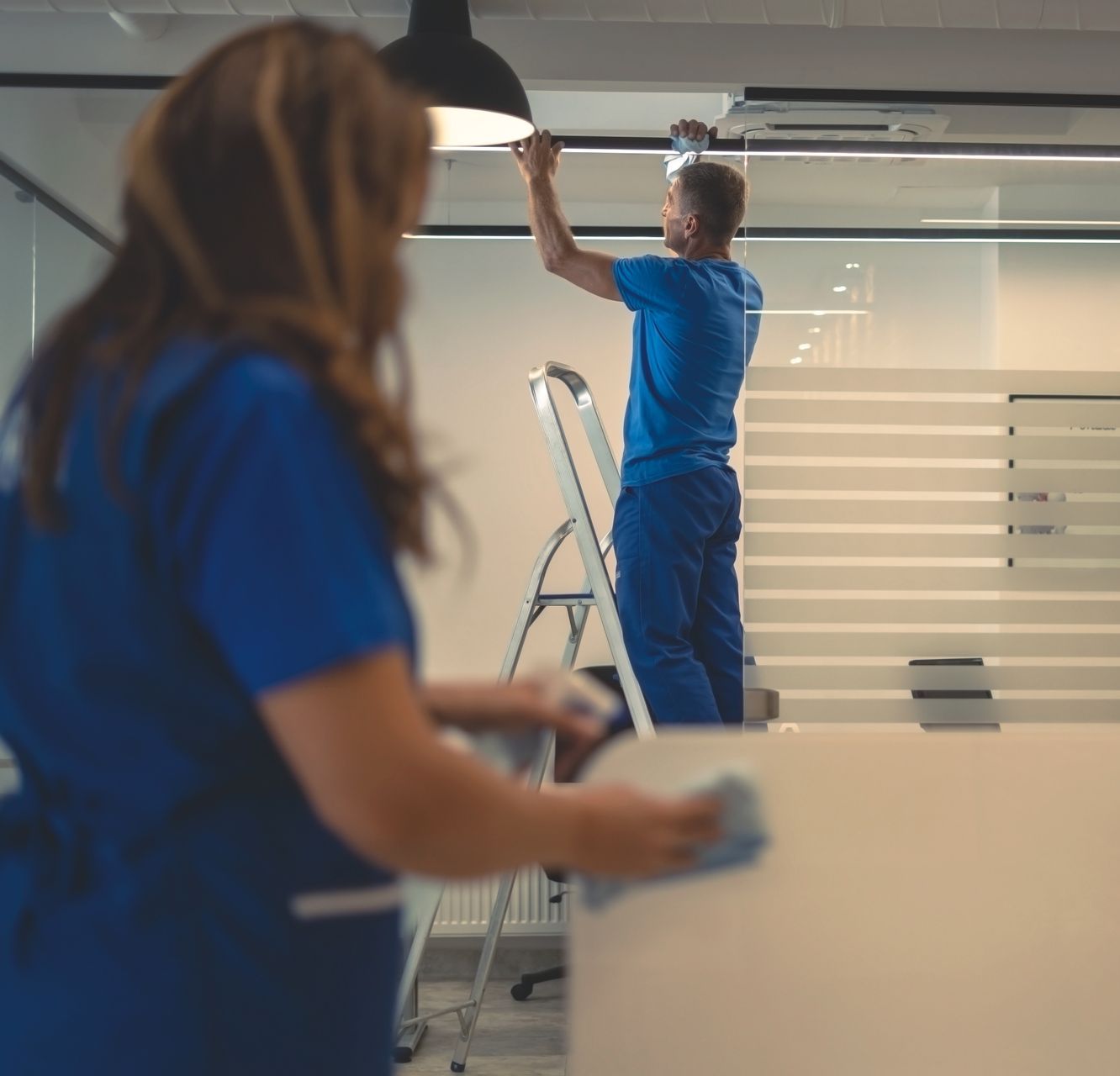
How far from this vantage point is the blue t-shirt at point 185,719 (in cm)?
67

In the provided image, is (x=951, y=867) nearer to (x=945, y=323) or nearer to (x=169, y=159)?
(x=169, y=159)

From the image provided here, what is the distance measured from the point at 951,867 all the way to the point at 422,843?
3.30 ft

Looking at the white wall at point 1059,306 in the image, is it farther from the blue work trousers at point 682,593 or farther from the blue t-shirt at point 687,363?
the blue work trousers at point 682,593

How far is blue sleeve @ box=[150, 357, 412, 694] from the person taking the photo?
0.67 metres

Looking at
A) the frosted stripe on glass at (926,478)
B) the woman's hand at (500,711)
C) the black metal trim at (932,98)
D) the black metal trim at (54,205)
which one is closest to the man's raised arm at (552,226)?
the black metal trim at (932,98)

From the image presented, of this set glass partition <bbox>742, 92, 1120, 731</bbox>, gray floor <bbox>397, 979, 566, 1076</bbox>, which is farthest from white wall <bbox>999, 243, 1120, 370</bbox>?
gray floor <bbox>397, 979, 566, 1076</bbox>

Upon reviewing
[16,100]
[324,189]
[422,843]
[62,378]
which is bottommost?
[422,843]

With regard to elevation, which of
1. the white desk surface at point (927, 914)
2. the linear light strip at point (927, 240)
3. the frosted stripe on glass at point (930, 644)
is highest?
the linear light strip at point (927, 240)

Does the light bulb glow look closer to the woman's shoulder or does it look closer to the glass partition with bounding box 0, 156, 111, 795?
the glass partition with bounding box 0, 156, 111, 795

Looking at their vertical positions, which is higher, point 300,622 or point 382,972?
point 300,622

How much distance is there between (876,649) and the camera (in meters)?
2.86

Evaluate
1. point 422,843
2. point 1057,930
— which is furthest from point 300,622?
point 1057,930

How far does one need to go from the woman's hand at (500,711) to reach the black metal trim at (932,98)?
2.40 meters

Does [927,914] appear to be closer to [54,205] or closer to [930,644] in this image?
[930,644]
